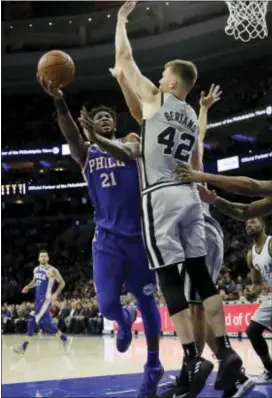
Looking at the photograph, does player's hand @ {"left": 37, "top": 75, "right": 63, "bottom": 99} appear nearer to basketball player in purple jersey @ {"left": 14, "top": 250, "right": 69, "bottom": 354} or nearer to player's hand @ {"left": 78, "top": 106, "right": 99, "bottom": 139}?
player's hand @ {"left": 78, "top": 106, "right": 99, "bottom": 139}

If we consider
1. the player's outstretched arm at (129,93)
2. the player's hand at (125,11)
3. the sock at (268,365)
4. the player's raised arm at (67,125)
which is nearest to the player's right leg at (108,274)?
the player's raised arm at (67,125)

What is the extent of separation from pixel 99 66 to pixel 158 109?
1632 centimetres

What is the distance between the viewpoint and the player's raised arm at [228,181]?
10.1 ft

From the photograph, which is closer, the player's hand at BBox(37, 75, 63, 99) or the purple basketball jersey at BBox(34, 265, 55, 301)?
the player's hand at BBox(37, 75, 63, 99)

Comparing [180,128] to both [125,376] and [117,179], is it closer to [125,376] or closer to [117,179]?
[117,179]

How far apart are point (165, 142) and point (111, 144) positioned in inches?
12.2

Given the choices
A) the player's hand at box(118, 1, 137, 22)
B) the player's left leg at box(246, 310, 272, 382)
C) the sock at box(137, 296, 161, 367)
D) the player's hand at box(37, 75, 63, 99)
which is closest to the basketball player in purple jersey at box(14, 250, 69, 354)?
the player's left leg at box(246, 310, 272, 382)

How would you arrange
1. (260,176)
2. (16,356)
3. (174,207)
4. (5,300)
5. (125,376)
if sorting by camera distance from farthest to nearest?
(5,300) < (260,176) < (16,356) < (125,376) < (174,207)

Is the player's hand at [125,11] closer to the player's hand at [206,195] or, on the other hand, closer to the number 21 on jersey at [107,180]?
the number 21 on jersey at [107,180]

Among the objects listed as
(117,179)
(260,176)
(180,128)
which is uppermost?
(260,176)

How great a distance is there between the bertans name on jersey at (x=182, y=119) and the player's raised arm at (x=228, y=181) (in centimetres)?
27

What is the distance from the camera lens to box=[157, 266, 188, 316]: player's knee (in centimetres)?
292

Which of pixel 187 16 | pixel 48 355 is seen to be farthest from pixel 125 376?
pixel 187 16

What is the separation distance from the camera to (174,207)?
3064 millimetres
